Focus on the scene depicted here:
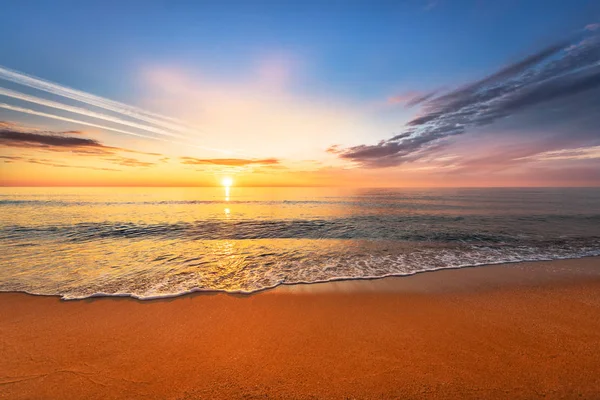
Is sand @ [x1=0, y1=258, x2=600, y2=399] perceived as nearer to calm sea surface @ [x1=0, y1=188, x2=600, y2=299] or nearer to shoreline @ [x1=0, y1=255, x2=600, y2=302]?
shoreline @ [x1=0, y1=255, x2=600, y2=302]

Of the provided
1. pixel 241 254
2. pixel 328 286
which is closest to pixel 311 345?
pixel 328 286

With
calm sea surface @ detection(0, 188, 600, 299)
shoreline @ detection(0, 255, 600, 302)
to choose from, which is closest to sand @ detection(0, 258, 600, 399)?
shoreline @ detection(0, 255, 600, 302)

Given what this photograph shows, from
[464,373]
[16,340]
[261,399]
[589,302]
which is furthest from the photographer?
[589,302]

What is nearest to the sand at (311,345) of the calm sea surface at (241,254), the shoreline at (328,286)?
the shoreline at (328,286)

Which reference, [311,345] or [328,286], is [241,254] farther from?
[311,345]

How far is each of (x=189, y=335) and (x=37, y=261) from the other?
12.2 m

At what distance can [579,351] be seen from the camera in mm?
4832

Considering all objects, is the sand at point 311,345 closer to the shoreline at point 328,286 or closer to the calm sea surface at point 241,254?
the shoreline at point 328,286

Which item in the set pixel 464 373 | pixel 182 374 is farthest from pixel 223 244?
pixel 464 373

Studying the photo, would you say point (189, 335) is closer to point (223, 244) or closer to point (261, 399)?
point (261, 399)

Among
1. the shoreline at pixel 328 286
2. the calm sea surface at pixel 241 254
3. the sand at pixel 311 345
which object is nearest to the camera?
the sand at pixel 311 345

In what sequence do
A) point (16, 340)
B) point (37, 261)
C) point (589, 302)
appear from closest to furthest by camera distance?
point (16, 340) < point (589, 302) < point (37, 261)

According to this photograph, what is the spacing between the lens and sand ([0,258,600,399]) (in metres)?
4.04

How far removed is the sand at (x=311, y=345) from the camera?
4.04 meters
